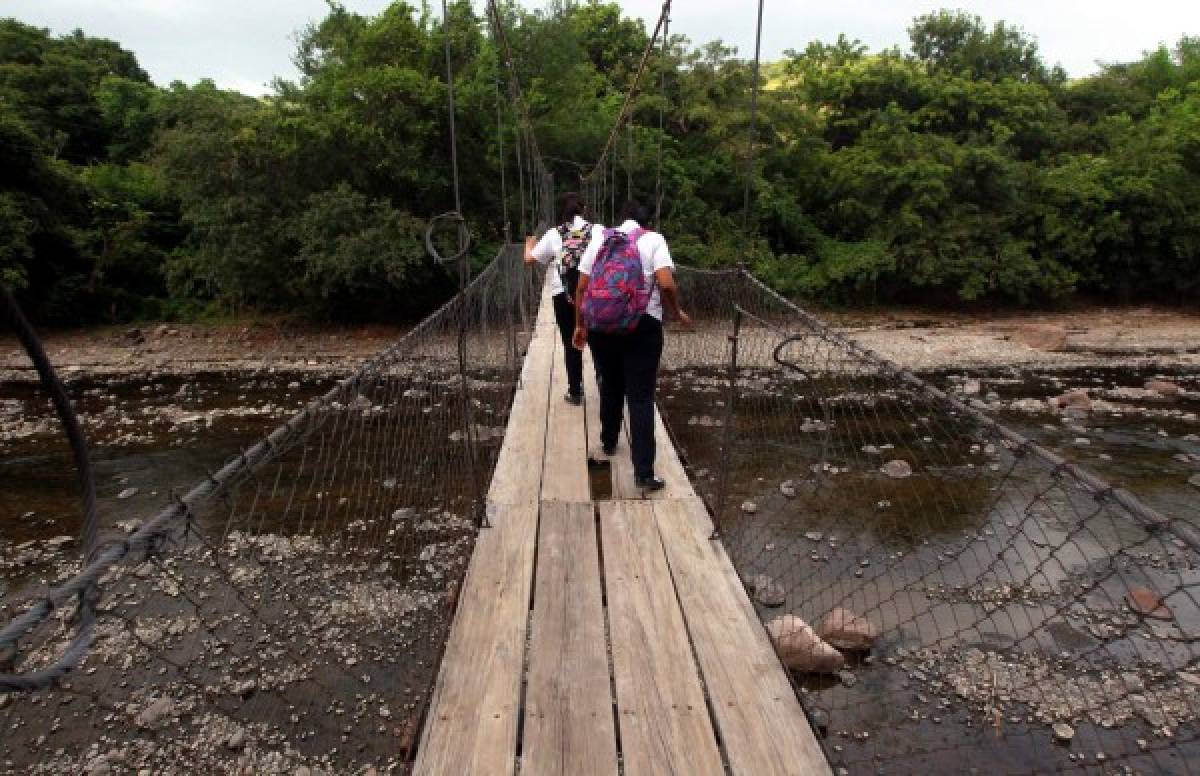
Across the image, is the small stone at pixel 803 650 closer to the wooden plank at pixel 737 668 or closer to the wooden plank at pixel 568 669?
the wooden plank at pixel 737 668

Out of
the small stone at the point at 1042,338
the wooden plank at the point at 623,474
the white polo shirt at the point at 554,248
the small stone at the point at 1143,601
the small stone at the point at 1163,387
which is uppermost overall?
the white polo shirt at the point at 554,248

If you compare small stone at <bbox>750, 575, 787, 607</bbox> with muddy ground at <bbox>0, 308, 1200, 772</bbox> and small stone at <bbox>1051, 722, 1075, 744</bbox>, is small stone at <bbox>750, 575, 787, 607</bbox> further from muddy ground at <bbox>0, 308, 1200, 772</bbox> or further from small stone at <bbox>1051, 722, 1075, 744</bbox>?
small stone at <bbox>1051, 722, 1075, 744</bbox>

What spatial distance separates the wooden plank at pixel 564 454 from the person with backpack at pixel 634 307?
0.19m

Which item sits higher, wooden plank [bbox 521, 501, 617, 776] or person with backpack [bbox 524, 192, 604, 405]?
person with backpack [bbox 524, 192, 604, 405]

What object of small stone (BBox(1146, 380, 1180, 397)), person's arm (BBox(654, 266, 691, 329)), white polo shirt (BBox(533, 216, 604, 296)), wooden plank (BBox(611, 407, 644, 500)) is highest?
white polo shirt (BBox(533, 216, 604, 296))

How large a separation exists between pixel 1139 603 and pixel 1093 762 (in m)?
1.10

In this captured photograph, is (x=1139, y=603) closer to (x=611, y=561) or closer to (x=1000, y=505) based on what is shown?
(x=1000, y=505)

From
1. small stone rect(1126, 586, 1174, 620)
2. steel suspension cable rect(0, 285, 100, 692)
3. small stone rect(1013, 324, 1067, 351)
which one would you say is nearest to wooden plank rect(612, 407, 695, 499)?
steel suspension cable rect(0, 285, 100, 692)

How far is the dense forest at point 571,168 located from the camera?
924cm

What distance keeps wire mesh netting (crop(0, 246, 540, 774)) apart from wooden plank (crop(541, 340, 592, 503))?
0.72ft

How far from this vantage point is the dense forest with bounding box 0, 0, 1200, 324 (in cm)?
924

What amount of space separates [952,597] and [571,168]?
10.4 meters

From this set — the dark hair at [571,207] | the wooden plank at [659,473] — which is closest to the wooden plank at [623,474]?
the wooden plank at [659,473]

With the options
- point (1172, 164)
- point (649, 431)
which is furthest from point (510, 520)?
point (1172, 164)
